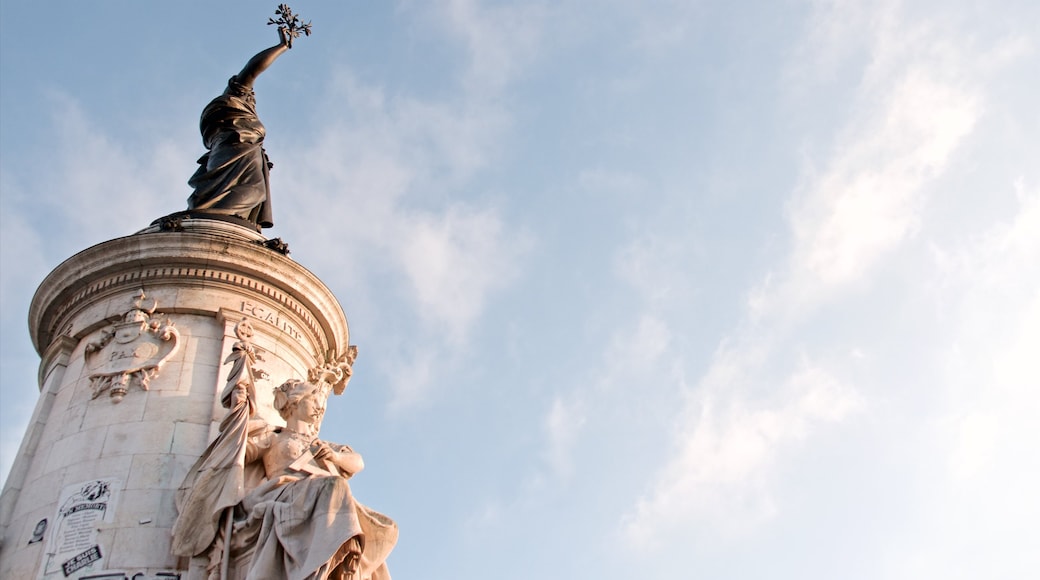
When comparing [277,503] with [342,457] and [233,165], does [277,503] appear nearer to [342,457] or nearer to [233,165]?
[342,457]

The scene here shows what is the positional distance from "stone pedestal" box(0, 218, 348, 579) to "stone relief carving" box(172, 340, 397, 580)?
2.04 feet

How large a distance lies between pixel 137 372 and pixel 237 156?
6206 millimetres

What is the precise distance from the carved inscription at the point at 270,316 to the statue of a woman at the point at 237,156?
2740mm

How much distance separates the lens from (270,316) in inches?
559

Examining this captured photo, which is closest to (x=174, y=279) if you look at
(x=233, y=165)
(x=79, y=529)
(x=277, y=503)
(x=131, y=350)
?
(x=131, y=350)

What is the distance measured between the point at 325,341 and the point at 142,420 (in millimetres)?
3481

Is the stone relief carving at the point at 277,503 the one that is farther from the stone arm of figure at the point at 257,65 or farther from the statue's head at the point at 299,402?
the stone arm of figure at the point at 257,65

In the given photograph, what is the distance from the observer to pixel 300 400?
12.2 m

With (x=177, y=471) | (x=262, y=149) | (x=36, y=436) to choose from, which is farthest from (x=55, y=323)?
(x=262, y=149)

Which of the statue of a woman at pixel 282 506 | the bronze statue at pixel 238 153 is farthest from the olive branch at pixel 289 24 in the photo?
the statue of a woman at pixel 282 506

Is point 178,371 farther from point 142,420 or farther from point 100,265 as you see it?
point 100,265

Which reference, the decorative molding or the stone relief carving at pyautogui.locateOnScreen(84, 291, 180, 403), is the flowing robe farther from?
the stone relief carving at pyautogui.locateOnScreen(84, 291, 180, 403)

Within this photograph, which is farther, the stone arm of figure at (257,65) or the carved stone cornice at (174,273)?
the stone arm of figure at (257,65)

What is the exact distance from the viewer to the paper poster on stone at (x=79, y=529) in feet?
35.6
